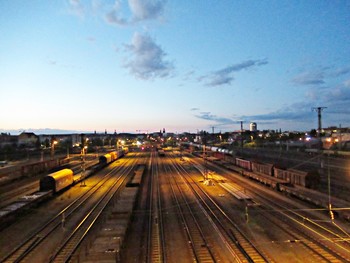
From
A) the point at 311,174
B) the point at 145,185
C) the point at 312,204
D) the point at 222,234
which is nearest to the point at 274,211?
the point at 312,204

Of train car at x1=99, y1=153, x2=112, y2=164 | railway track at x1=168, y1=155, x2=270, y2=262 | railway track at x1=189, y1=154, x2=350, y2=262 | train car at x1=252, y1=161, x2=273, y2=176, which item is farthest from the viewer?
train car at x1=99, y1=153, x2=112, y2=164

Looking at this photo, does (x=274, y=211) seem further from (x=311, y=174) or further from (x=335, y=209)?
(x=311, y=174)

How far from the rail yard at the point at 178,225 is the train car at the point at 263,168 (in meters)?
6.58

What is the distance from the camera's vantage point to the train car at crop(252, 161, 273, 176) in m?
50.5

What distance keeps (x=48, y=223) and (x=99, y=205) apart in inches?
322

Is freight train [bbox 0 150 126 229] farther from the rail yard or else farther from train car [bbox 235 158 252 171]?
train car [bbox 235 158 252 171]

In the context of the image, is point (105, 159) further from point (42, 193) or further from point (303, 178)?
point (303, 178)

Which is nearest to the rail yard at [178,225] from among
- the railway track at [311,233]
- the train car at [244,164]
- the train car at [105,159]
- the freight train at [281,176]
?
the railway track at [311,233]

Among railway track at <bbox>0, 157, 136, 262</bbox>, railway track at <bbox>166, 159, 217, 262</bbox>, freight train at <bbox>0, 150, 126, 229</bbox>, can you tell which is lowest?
railway track at <bbox>166, 159, 217, 262</bbox>

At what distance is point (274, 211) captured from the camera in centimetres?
2966

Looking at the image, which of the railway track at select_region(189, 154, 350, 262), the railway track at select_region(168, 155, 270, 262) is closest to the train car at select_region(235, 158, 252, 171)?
the railway track at select_region(168, 155, 270, 262)

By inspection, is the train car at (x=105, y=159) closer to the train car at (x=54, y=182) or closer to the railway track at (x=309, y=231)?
the train car at (x=54, y=182)

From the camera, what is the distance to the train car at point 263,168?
1987 inches

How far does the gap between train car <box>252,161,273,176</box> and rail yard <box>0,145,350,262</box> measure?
6.58 m
